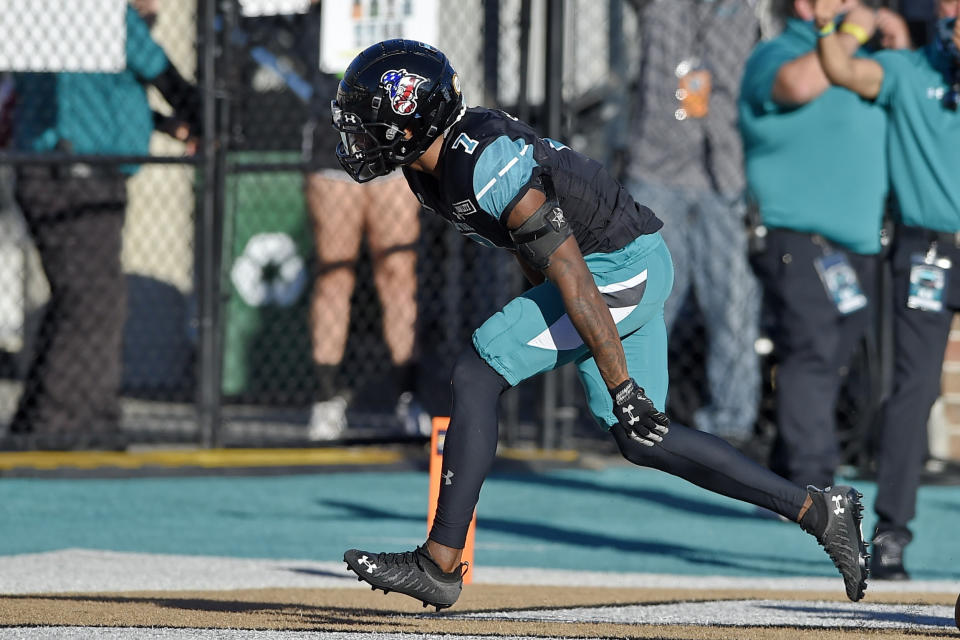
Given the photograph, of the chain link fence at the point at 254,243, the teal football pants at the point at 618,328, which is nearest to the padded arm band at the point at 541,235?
the teal football pants at the point at 618,328

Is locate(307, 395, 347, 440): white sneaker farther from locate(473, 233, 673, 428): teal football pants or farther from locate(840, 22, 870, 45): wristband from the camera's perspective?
locate(473, 233, 673, 428): teal football pants

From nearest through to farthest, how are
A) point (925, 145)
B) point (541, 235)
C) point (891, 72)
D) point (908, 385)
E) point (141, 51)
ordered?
1. point (541, 235)
2. point (908, 385)
3. point (925, 145)
4. point (891, 72)
5. point (141, 51)

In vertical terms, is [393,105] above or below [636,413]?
above

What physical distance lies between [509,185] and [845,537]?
5.10 feet

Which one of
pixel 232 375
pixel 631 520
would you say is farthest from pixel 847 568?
pixel 232 375

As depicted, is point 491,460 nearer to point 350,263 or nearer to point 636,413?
point 636,413

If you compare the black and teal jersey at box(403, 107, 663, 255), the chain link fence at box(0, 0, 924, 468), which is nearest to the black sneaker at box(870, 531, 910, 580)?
the black and teal jersey at box(403, 107, 663, 255)

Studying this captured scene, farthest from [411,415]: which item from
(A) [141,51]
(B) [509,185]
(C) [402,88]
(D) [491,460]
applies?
(B) [509,185]

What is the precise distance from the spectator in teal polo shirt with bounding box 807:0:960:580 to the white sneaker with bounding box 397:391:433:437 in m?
3.95

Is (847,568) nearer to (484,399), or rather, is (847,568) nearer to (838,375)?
(484,399)

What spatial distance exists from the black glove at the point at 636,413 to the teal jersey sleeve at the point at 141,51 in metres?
5.65

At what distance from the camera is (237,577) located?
21.7 ft

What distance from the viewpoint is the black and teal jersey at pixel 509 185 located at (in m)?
4.75

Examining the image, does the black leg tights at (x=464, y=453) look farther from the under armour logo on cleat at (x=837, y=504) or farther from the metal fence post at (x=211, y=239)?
the metal fence post at (x=211, y=239)
